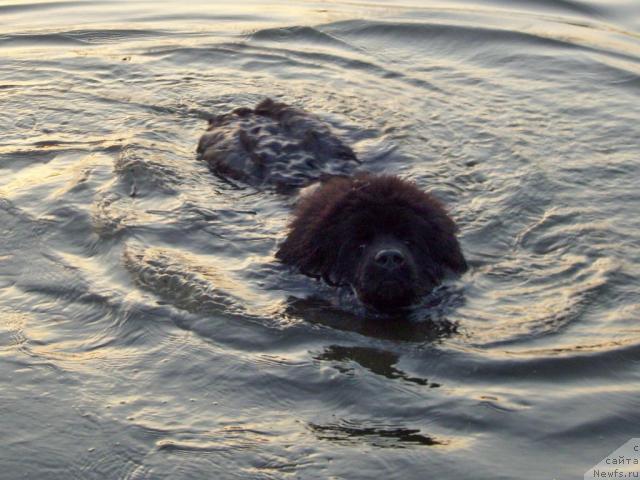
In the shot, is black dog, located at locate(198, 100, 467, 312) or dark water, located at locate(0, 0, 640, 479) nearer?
dark water, located at locate(0, 0, 640, 479)

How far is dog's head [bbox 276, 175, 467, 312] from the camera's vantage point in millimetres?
6863

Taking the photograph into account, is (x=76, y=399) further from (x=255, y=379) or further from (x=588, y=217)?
(x=588, y=217)

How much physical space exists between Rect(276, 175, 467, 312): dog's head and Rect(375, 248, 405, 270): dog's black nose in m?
0.03

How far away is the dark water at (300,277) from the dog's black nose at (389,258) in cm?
38

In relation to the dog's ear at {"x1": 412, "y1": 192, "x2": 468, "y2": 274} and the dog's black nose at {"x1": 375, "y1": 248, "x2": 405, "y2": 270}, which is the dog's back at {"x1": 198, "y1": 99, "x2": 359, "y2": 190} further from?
the dog's black nose at {"x1": 375, "y1": 248, "x2": 405, "y2": 270}

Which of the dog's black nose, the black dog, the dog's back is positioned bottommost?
the dog's black nose

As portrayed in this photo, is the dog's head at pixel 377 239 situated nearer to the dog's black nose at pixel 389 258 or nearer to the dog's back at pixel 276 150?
the dog's black nose at pixel 389 258

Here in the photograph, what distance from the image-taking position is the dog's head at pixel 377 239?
686 centimetres

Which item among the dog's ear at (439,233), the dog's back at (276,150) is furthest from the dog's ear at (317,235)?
the dog's back at (276,150)

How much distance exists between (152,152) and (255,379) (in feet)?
11.8

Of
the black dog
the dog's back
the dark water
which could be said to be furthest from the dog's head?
the dog's back

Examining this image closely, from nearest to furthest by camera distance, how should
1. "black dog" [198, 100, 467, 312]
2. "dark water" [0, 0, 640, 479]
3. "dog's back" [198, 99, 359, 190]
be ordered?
"dark water" [0, 0, 640, 479]
"black dog" [198, 100, 467, 312]
"dog's back" [198, 99, 359, 190]

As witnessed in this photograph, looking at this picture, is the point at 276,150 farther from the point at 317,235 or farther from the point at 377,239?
the point at 377,239

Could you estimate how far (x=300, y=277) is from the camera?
7156 millimetres
